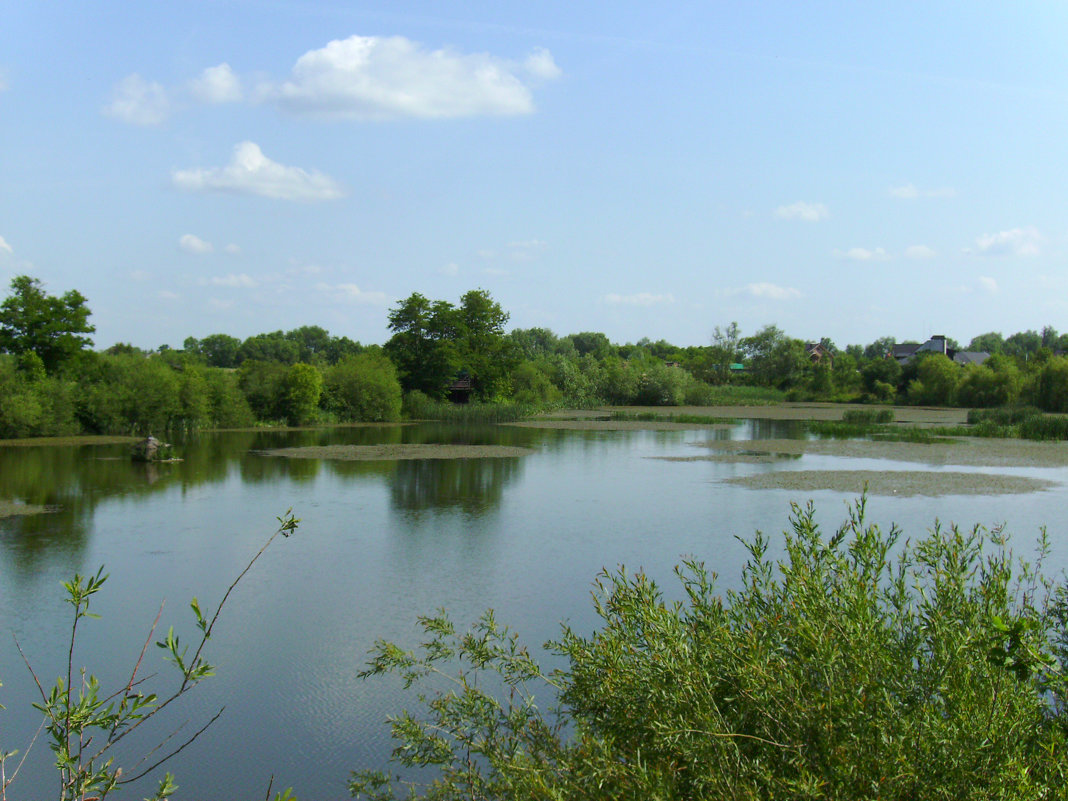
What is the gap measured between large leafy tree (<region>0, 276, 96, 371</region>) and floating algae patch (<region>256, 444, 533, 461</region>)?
29.1 ft

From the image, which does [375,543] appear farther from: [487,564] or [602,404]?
[602,404]

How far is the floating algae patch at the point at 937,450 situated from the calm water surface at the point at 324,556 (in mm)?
1755

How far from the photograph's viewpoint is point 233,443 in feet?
80.6

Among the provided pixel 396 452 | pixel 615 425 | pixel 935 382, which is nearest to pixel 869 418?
pixel 615 425

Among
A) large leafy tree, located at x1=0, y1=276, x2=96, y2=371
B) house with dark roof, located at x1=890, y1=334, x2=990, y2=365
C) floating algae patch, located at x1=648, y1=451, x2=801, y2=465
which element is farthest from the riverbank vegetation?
floating algae patch, located at x1=648, y1=451, x2=801, y2=465

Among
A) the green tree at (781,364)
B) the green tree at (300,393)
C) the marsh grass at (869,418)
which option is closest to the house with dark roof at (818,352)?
the green tree at (781,364)

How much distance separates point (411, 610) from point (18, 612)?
12.3ft

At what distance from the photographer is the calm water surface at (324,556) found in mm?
6039

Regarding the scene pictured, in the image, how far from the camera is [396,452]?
878 inches

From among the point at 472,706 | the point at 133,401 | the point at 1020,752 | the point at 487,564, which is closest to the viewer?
the point at 1020,752

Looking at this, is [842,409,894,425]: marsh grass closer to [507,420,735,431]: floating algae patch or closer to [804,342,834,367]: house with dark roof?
[507,420,735,431]: floating algae patch

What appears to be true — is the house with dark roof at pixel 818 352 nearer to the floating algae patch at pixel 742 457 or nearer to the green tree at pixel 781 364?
the green tree at pixel 781 364

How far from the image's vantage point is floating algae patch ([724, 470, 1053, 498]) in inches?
592

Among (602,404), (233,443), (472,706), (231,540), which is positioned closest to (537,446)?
(233,443)
